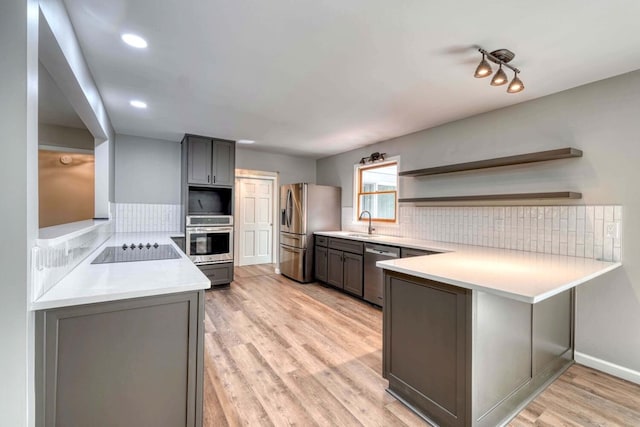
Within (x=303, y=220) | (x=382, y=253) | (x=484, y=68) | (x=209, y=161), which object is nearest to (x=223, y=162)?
(x=209, y=161)

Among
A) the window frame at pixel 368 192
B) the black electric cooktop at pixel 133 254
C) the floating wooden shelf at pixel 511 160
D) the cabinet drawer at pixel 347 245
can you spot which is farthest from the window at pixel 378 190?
the black electric cooktop at pixel 133 254

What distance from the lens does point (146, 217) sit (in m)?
4.49

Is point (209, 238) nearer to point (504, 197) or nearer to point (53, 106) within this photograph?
point (53, 106)

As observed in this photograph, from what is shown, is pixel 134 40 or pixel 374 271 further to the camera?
pixel 374 271

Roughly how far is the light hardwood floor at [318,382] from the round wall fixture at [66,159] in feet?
10.6

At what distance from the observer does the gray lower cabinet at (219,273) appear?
14.5 ft

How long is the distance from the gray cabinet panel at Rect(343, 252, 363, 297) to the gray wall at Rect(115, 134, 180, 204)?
9.54 ft

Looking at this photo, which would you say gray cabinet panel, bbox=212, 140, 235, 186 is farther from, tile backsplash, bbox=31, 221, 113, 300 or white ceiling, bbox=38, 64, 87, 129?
tile backsplash, bbox=31, 221, 113, 300

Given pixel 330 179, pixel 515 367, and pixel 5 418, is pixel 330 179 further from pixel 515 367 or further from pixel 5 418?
pixel 5 418

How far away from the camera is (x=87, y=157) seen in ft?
14.5

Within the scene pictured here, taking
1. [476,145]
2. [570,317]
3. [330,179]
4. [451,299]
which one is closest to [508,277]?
[451,299]

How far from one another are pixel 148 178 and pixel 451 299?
456 cm

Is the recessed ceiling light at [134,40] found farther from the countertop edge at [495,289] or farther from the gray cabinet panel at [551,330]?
the gray cabinet panel at [551,330]

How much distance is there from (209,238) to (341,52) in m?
3.42
